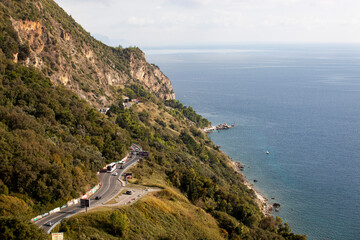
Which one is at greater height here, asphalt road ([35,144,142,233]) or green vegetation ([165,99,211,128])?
asphalt road ([35,144,142,233])

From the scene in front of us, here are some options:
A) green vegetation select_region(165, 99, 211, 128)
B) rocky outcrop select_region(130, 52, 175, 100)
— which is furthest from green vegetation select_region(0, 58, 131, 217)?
rocky outcrop select_region(130, 52, 175, 100)

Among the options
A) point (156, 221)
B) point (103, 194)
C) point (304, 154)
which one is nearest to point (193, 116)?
point (304, 154)

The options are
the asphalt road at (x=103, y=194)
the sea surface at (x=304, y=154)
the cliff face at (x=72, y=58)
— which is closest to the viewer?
the asphalt road at (x=103, y=194)

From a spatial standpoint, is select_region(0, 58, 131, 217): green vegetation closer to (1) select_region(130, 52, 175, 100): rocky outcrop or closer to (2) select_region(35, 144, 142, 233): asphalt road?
(2) select_region(35, 144, 142, 233): asphalt road

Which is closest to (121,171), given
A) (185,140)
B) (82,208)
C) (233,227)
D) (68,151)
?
(68,151)

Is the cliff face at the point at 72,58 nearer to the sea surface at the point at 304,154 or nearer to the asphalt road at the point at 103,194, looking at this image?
the asphalt road at the point at 103,194

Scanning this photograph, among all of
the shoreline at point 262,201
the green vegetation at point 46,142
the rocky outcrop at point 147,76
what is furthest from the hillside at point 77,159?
the rocky outcrop at point 147,76
